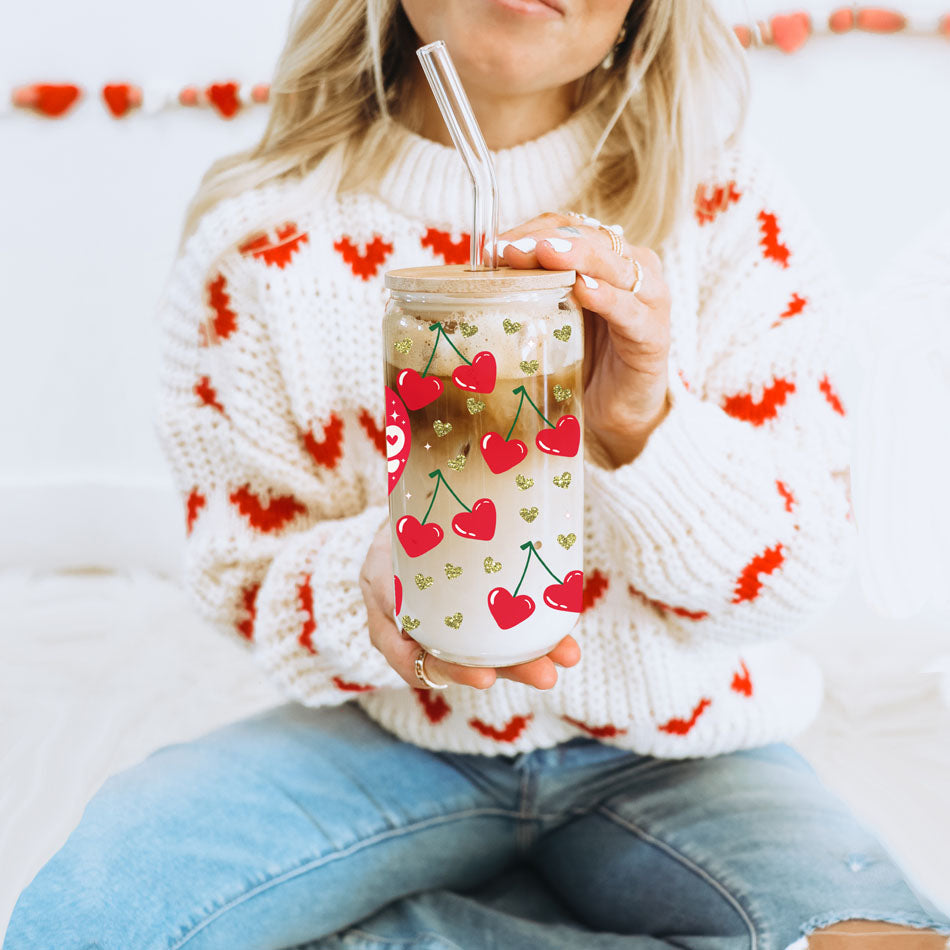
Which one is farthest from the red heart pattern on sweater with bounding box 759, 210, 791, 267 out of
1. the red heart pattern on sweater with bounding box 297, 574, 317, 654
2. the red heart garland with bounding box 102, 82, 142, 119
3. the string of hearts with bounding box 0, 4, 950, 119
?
the red heart garland with bounding box 102, 82, 142, 119

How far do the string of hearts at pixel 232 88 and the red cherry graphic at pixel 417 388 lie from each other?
1.00 metres

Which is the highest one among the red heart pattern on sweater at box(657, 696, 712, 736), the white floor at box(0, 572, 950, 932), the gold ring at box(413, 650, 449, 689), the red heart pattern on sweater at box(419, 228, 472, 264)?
the red heart pattern on sweater at box(419, 228, 472, 264)

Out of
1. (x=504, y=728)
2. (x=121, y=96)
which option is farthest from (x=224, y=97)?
(x=504, y=728)

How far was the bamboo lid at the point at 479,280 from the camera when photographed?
1.67ft

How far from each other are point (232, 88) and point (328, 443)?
0.94 metres

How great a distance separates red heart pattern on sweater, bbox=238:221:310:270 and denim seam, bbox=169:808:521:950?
0.49 meters

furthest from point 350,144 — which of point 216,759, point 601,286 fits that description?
point 216,759

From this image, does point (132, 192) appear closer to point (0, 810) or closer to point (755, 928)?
point (0, 810)

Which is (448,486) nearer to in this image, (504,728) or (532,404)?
(532,404)

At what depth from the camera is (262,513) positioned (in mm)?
951

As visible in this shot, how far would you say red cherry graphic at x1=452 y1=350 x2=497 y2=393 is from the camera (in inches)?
20.9

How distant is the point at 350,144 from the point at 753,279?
14.7 inches

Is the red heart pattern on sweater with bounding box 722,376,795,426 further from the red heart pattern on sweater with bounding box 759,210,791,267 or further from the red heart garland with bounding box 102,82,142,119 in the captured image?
the red heart garland with bounding box 102,82,142,119

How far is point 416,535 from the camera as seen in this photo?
58 centimetres
